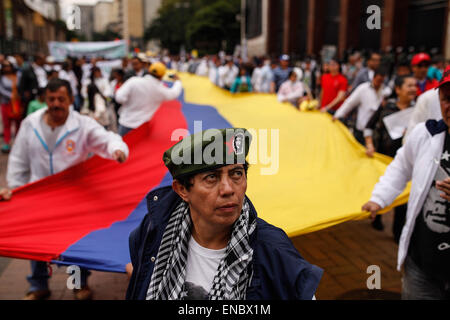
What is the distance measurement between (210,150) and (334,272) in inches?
126

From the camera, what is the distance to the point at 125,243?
2.74 meters

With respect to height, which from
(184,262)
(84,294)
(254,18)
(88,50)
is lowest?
(84,294)

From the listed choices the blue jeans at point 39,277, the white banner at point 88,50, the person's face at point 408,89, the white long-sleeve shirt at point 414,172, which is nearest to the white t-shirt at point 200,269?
the white long-sleeve shirt at point 414,172

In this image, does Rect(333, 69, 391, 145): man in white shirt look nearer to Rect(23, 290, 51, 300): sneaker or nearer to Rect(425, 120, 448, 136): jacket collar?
Rect(425, 120, 448, 136): jacket collar

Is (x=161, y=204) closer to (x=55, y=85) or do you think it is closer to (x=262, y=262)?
(x=262, y=262)

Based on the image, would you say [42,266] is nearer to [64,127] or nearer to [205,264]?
[64,127]

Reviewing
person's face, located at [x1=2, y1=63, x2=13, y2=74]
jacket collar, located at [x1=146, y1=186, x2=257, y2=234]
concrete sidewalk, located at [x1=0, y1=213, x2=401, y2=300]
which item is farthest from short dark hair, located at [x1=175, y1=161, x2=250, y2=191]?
person's face, located at [x1=2, y1=63, x2=13, y2=74]

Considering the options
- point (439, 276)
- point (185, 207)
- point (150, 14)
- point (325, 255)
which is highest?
point (150, 14)

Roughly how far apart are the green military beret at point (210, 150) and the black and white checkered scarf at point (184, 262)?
250mm

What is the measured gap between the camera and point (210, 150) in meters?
1.61

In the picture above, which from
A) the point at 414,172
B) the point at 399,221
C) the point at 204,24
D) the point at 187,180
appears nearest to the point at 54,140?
the point at 187,180

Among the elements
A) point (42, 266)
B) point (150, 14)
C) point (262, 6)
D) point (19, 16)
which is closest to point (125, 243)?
point (42, 266)

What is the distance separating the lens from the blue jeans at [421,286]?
2.62 metres

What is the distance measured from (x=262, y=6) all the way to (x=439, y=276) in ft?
122
